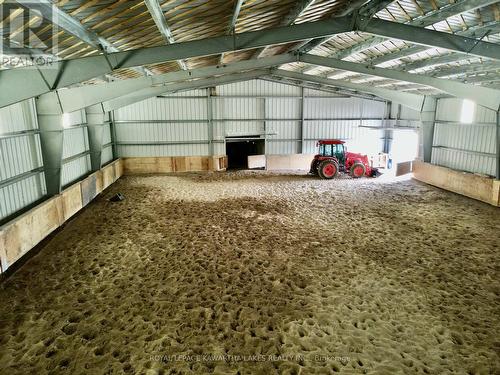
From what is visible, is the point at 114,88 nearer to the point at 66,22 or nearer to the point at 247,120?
the point at 66,22

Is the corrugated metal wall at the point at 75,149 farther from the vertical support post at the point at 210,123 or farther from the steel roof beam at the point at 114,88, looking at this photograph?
the vertical support post at the point at 210,123

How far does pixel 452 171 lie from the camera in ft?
49.4

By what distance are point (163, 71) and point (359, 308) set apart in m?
11.3

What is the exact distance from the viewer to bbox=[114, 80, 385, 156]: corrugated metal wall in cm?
1944

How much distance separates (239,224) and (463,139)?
1285 cm

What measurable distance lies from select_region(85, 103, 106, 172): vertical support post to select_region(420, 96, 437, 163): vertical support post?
1617cm

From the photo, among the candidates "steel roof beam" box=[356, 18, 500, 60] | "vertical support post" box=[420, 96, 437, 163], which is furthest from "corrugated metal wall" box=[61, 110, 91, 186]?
"vertical support post" box=[420, 96, 437, 163]

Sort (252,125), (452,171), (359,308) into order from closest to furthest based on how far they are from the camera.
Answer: (359,308)
(452,171)
(252,125)

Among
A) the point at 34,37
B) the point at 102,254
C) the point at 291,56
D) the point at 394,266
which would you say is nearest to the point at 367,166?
the point at 291,56

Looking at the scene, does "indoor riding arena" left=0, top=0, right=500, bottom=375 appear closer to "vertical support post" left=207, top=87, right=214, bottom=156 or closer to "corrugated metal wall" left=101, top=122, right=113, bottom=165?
"corrugated metal wall" left=101, top=122, right=113, bottom=165

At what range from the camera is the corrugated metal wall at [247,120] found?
63.8 feet

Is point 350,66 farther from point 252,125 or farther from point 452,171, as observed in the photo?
point 252,125

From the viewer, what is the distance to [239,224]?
10.4 meters

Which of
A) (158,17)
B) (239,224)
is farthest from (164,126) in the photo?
(158,17)
